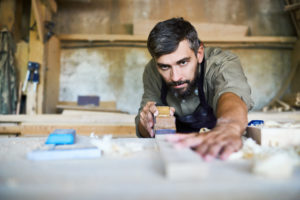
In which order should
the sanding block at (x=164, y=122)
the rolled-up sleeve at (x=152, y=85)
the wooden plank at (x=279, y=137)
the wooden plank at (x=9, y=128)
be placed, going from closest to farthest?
the wooden plank at (x=279, y=137) < the sanding block at (x=164, y=122) < the rolled-up sleeve at (x=152, y=85) < the wooden plank at (x=9, y=128)

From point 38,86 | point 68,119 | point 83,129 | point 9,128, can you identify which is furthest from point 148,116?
point 38,86

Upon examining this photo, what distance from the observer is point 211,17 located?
4.15 metres

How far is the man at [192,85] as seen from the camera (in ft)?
4.11

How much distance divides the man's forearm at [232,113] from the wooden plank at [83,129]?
1560mm

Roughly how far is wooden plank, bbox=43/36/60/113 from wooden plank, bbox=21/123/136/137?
0.67 m

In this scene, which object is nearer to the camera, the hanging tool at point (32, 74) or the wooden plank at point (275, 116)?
the wooden plank at point (275, 116)

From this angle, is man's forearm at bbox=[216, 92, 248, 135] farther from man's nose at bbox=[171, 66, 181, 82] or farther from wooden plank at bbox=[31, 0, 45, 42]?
wooden plank at bbox=[31, 0, 45, 42]

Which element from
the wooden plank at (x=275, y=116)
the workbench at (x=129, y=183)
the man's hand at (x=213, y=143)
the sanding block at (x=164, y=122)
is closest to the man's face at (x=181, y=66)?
the sanding block at (x=164, y=122)

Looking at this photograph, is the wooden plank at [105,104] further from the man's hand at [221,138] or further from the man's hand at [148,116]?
the man's hand at [221,138]

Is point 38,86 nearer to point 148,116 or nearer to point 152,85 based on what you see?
point 152,85

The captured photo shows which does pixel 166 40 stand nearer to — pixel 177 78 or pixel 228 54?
pixel 177 78

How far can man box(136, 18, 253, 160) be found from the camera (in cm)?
125

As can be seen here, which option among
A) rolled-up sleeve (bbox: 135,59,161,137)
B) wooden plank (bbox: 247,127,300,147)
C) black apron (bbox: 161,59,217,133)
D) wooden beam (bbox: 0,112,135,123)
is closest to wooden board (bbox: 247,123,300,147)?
wooden plank (bbox: 247,127,300,147)

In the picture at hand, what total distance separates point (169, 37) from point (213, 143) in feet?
3.32
